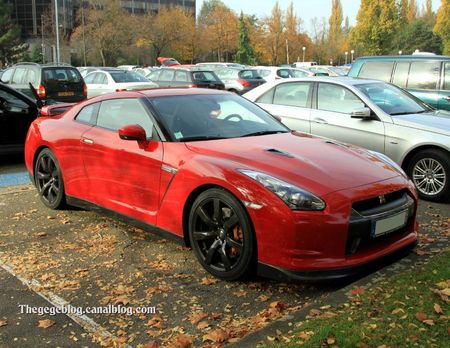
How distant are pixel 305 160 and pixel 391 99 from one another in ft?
12.6

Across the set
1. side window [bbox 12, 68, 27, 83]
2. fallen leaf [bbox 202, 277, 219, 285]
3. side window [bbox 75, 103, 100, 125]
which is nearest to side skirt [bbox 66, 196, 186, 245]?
fallen leaf [bbox 202, 277, 219, 285]

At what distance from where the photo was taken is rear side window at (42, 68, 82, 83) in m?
15.1

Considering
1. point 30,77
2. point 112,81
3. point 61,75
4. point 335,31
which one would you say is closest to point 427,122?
point 61,75

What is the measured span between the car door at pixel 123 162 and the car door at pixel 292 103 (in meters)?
3.36

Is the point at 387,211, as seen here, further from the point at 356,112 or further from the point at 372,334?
the point at 356,112

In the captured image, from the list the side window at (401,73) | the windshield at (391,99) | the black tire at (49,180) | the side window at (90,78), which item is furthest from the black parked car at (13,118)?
the side window at (90,78)

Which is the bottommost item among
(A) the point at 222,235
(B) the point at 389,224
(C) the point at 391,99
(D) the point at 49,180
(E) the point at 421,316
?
(E) the point at 421,316

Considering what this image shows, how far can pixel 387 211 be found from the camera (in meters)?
3.96

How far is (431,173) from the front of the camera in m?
6.67

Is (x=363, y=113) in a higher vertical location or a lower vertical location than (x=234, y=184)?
higher

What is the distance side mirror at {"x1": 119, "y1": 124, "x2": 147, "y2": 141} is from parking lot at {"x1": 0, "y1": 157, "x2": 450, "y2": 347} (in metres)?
1.05

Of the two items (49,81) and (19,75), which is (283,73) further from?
(19,75)

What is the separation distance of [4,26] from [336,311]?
69.5m

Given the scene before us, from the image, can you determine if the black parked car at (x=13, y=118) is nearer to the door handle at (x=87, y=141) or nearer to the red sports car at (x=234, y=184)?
the red sports car at (x=234, y=184)
